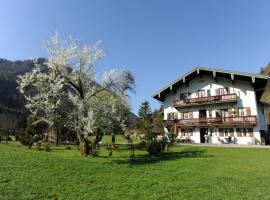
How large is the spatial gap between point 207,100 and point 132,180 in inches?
1192

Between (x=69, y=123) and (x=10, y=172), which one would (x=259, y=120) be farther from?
(x=10, y=172)

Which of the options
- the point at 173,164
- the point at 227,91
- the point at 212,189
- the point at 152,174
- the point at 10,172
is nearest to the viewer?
the point at 212,189

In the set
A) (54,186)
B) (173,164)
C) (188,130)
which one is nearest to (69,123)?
(173,164)

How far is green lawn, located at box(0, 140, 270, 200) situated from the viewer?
40.3 feet

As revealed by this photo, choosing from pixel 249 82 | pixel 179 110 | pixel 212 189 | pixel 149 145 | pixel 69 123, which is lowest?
pixel 212 189

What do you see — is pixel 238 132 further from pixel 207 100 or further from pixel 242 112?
pixel 207 100

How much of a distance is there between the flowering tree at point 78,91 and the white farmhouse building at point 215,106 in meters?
16.2

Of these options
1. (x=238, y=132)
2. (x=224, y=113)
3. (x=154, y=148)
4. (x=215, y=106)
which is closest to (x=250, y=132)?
(x=238, y=132)

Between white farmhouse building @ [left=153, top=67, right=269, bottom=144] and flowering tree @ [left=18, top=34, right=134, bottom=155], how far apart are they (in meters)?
16.2

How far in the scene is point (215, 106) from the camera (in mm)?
43219

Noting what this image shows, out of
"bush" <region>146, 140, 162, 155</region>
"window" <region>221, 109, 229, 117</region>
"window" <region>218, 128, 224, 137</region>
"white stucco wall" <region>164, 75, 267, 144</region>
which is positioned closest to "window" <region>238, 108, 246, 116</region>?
"white stucco wall" <region>164, 75, 267, 144</region>

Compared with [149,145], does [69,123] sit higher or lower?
higher

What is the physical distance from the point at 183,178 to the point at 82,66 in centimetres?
1636

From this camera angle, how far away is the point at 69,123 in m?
25.6
